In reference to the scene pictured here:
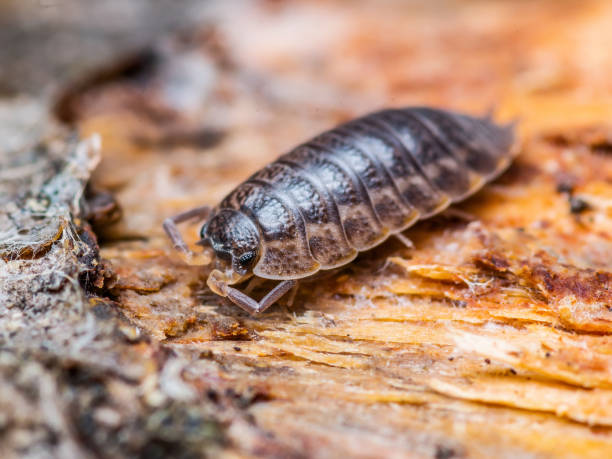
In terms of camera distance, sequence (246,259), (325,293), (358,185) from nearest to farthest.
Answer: (246,259) → (325,293) → (358,185)

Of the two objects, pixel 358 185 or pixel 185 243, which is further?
pixel 358 185

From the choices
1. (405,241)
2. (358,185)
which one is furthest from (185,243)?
(405,241)

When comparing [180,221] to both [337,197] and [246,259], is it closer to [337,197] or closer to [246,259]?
[246,259]

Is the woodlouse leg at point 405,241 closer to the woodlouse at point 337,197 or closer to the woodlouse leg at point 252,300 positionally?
the woodlouse at point 337,197

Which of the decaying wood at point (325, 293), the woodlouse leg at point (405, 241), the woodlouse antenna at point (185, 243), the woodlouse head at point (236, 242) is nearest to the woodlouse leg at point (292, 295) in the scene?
the decaying wood at point (325, 293)

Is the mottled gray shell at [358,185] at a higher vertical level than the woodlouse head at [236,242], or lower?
higher

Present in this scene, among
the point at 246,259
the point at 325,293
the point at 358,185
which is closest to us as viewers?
the point at 246,259
